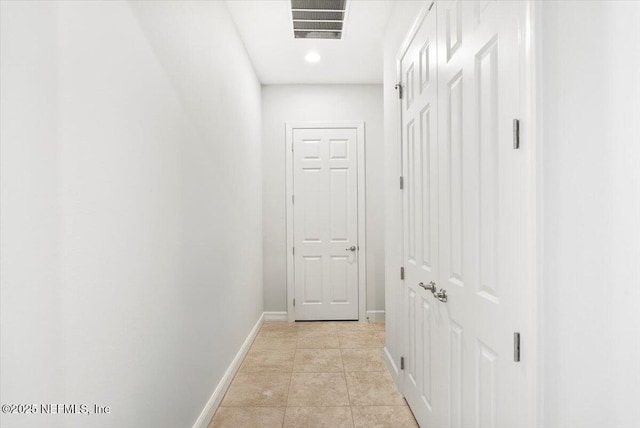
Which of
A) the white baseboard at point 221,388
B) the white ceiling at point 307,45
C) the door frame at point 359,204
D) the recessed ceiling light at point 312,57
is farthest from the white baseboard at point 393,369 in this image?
the recessed ceiling light at point 312,57

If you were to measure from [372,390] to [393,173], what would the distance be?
153cm

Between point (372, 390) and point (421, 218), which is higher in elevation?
point (421, 218)

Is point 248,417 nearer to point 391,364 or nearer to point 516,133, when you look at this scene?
point 391,364

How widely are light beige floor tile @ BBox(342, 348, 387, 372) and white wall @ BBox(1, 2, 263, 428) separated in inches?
44.4

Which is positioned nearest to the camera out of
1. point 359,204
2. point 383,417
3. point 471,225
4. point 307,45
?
point 471,225

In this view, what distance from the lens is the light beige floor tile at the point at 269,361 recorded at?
299 cm

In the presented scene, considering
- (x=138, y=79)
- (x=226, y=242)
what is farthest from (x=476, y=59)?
Answer: (x=226, y=242)

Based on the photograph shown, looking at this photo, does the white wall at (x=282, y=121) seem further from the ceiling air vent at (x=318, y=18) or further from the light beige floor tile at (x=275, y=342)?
the ceiling air vent at (x=318, y=18)

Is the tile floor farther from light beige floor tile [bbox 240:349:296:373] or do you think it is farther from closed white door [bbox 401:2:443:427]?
closed white door [bbox 401:2:443:427]

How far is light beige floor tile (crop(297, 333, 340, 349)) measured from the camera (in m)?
3.52

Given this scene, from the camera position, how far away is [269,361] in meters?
3.16

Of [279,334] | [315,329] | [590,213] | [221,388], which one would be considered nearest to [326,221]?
[315,329]

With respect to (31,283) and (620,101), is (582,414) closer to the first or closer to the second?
(620,101)

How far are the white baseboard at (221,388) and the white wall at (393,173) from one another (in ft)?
3.97
